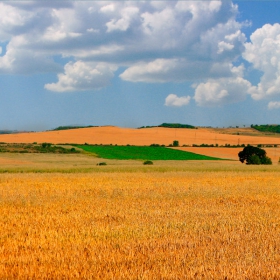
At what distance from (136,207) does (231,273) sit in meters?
8.39

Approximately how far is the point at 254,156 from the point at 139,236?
2072 inches

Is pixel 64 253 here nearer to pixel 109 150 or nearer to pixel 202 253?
pixel 202 253

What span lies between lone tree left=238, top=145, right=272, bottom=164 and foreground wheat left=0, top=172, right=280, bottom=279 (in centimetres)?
4151

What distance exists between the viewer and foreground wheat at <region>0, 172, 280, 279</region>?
8.15 meters

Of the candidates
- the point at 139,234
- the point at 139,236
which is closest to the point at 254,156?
the point at 139,234

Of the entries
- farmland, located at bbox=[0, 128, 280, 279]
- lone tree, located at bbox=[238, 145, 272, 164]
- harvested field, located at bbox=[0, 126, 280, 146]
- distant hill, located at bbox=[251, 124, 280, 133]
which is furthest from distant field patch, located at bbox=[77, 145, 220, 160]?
distant hill, located at bbox=[251, 124, 280, 133]

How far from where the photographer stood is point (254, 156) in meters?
61.3

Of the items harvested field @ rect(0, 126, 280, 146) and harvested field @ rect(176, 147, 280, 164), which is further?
harvested field @ rect(0, 126, 280, 146)

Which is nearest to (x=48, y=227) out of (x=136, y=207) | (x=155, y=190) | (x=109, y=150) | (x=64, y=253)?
(x=64, y=253)

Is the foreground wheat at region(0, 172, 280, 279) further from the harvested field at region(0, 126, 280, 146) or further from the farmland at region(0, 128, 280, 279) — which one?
the harvested field at region(0, 126, 280, 146)

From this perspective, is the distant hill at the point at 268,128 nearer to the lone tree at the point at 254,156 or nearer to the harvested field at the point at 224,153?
the harvested field at the point at 224,153

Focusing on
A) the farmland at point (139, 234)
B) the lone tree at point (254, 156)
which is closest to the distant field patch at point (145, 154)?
the lone tree at point (254, 156)

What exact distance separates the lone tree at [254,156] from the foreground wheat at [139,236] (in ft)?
136

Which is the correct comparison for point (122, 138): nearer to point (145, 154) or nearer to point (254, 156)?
point (145, 154)
